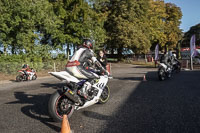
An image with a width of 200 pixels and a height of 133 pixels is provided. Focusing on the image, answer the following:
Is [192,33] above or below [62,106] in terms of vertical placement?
above

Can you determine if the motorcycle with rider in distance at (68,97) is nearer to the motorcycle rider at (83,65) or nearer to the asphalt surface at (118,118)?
the motorcycle rider at (83,65)

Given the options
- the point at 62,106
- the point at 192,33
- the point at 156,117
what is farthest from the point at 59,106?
the point at 192,33

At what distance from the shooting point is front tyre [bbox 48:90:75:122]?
3.80 metres

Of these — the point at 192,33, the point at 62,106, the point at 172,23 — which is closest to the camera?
the point at 62,106

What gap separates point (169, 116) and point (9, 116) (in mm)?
4020

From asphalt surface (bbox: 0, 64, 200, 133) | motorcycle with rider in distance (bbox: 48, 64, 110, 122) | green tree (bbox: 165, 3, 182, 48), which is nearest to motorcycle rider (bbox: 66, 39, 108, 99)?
motorcycle with rider in distance (bbox: 48, 64, 110, 122)

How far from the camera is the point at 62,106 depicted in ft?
13.3

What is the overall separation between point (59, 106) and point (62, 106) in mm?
67

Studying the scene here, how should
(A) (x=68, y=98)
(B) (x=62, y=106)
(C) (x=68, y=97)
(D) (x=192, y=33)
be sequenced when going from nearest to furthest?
(C) (x=68, y=97) → (B) (x=62, y=106) → (A) (x=68, y=98) → (D) (x=192, y=33)

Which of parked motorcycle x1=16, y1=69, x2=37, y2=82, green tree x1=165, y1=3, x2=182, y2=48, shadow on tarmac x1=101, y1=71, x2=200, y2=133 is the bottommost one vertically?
shadow on tarmac x1=101, y1=71, x2=200, y2=133

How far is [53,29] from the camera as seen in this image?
2327cm

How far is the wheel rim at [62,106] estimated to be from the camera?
158 inches

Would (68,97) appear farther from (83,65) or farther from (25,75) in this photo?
(25,75)

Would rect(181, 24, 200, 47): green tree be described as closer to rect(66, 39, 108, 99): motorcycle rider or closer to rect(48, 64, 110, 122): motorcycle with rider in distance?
rect(66, 39, 108, 99): motorcycle rider
